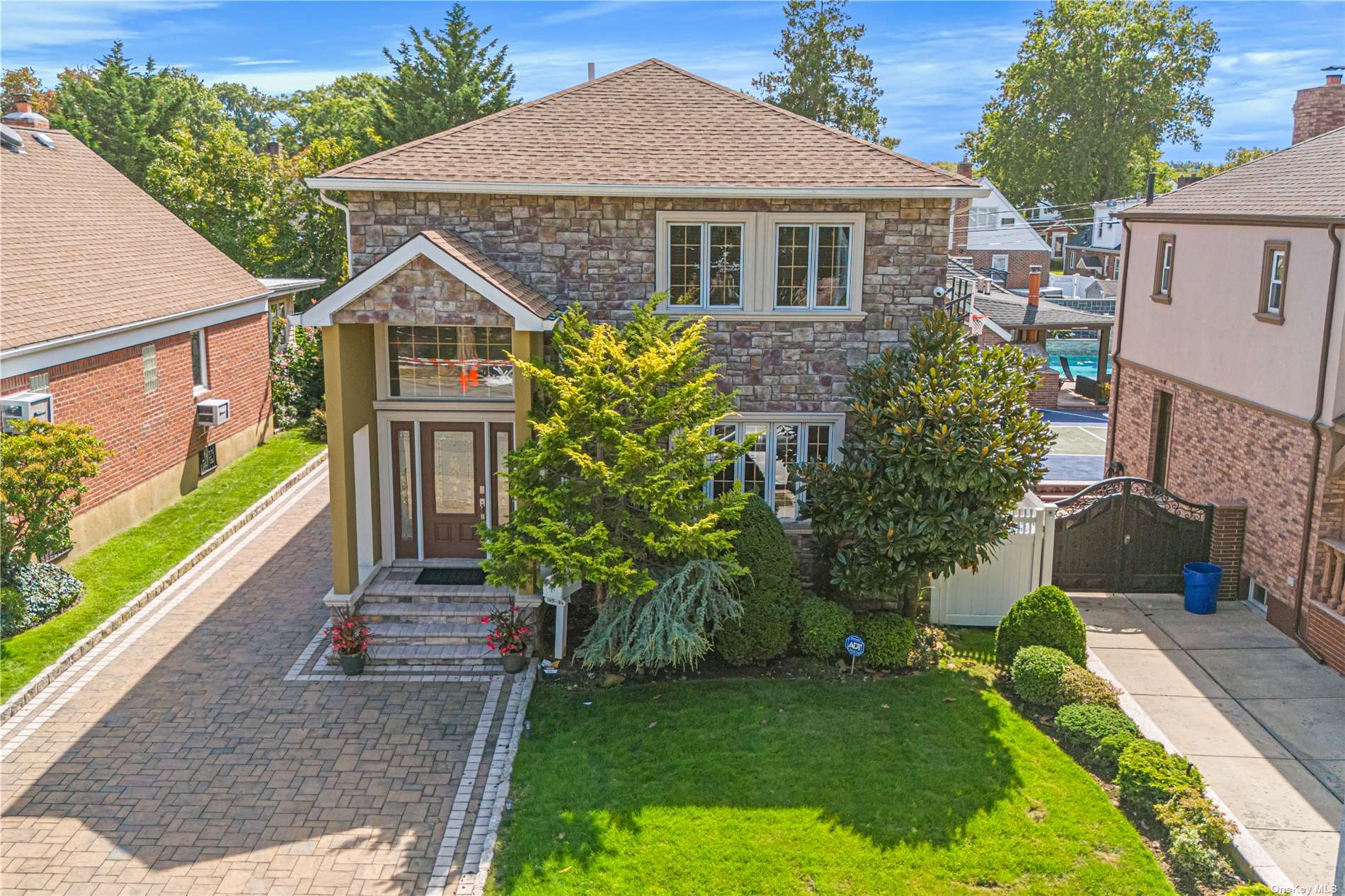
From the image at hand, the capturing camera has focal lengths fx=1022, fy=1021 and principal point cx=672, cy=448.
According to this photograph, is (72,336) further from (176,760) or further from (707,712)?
(707,712)

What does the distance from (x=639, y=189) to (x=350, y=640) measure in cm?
766

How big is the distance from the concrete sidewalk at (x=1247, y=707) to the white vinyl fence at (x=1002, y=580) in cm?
132

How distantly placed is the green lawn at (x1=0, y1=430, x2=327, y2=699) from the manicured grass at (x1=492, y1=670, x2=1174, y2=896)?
7301 mm

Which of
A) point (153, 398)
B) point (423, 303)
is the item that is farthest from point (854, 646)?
point (153, 398)

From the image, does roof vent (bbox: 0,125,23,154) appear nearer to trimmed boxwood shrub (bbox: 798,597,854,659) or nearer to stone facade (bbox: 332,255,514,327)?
stone facade (bbox: 332,255,514,327)

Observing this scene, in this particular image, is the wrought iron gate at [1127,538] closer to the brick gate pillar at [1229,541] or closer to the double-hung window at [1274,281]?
the brick gate pillar at [1229,541]

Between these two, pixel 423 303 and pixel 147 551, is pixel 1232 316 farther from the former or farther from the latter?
pixel 147 551

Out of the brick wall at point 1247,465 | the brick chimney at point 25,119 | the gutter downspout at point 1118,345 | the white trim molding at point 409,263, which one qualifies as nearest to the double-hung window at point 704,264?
the white trim molding at point 409,263

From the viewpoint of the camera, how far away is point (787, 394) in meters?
16.1

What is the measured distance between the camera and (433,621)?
1519cm

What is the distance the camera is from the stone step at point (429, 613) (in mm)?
15156

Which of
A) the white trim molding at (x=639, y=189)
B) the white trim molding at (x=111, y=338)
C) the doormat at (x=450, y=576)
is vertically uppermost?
the white trim molding at (x=639, y=189)

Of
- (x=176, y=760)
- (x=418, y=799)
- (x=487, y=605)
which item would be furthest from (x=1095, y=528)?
(x=176, y=760)

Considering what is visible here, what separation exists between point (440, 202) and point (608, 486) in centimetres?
541
